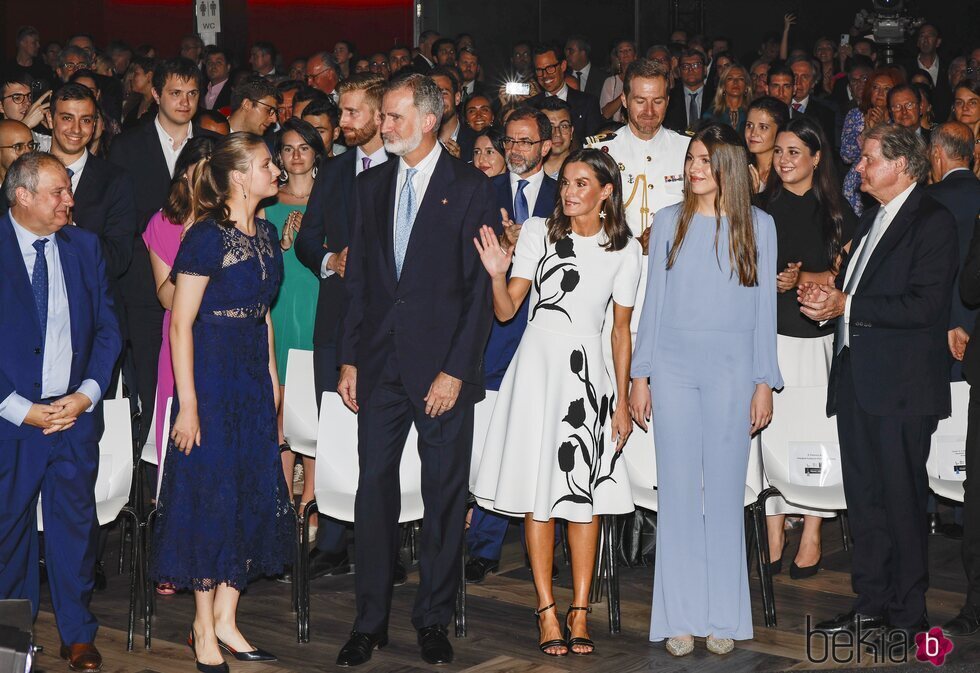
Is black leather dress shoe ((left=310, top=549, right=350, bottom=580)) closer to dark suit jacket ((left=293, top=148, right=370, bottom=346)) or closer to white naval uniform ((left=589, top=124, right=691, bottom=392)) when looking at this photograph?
dark suit jacket ((left=293, top=148, right=370, bottom=346))

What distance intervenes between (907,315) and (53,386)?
2925mm

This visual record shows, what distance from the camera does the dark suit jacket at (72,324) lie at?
14.3ft

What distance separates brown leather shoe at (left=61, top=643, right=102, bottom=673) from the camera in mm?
4496

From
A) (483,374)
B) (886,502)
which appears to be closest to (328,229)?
(483,374)

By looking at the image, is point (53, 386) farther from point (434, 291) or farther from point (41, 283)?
point (434, 291)

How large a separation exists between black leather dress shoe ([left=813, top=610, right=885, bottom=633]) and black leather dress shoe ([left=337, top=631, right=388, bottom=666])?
64.6 inches

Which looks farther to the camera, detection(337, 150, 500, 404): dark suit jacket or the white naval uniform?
the white naval uniform

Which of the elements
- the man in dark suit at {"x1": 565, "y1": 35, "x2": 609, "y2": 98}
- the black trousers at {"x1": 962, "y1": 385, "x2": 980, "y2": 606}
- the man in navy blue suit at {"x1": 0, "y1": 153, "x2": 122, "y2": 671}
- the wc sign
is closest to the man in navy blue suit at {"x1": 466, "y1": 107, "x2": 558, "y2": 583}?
the man in navy blue suit at {"x1": 0, "y1": 153, "x2": 122, "y2": 671}

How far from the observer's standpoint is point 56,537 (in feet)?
14.9

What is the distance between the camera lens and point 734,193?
14.9ft

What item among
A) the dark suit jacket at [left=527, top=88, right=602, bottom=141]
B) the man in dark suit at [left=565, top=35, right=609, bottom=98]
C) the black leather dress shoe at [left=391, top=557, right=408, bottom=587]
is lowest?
the black leather dress shoe at [left=391, top=557, right=408, bottom=587]

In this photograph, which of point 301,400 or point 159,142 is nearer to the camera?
point 301,400

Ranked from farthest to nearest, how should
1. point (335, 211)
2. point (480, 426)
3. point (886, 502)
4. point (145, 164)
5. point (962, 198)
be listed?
1. point (145, 164)
2. point (962, 198)
3. point (335, 211)
4. point (480, 426)
5. point (886, 502)

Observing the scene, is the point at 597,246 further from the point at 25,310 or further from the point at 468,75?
the point at 468,75
